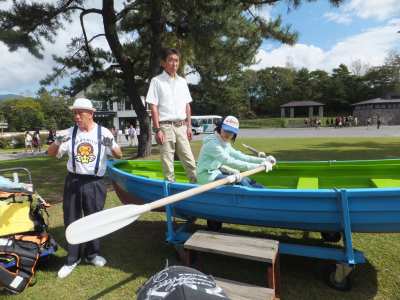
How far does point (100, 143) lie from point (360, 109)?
58.0 meters

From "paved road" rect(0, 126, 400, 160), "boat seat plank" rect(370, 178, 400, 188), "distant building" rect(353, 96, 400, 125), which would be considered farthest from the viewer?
"distant building" rect(353, 96, 400, 125)

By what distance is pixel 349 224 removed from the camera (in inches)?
124

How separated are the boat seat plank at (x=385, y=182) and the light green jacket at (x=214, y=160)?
1.61m

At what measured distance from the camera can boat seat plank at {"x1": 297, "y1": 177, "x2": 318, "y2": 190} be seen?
15.0ft

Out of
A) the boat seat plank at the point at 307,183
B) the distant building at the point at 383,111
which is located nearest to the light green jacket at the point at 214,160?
the boat seat plank at the point at 307,183

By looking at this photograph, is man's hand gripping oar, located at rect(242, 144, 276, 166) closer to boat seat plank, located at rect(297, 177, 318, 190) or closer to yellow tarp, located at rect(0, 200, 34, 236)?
boat seat plank, located at rect(297, 177, 318, 190)

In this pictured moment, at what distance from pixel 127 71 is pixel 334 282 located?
36.1ft

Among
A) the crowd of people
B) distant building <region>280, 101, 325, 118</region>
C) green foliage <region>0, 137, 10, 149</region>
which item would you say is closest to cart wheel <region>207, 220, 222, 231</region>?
green foliage <region>0, 137, 10, 149</region>

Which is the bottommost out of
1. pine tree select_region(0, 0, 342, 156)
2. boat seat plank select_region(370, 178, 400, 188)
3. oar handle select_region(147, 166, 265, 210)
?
boat seat plank select_region(370, 178, 400, 188)

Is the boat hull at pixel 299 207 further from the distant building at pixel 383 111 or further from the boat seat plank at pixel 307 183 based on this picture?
the distant building at pixel 383 111

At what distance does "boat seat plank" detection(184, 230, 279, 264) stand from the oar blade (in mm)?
723

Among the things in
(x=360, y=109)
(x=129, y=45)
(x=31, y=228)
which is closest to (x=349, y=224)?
(x=31, y=228)

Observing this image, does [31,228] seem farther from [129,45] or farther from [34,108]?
[34,108]

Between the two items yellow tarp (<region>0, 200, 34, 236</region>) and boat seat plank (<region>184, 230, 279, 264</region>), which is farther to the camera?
yellow tarp (<region>0, 200, 34, 236</region>)
